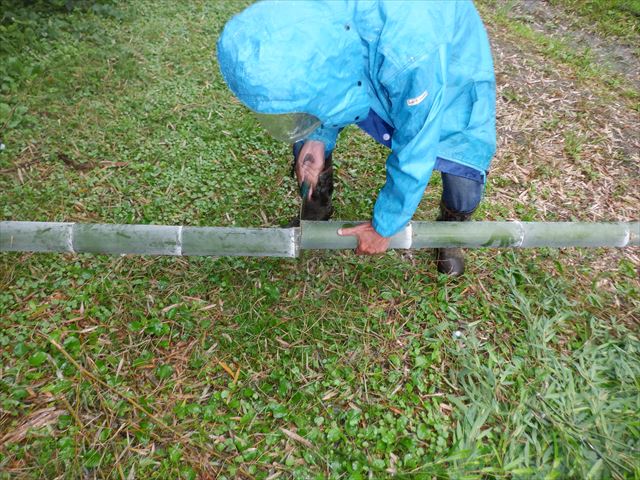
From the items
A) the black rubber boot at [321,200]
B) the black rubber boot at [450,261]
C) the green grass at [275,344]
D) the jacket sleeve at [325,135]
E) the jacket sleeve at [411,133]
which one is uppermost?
the jacket sleeve at [411,133]

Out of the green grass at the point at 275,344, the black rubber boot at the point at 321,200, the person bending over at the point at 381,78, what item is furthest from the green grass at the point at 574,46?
the black rubber boot at the point at 321,200

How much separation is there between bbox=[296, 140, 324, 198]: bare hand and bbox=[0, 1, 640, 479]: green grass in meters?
0.52

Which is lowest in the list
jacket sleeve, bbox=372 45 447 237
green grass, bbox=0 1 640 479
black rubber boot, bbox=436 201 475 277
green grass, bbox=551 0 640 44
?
green grass, bbox=0 1 640 479

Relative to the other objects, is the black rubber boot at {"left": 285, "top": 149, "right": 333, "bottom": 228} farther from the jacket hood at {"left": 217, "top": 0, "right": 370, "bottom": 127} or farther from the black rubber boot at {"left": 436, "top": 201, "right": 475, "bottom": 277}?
the jacket hood at {"left": 217, "top": 0, "right": 370, "bottom": 127}

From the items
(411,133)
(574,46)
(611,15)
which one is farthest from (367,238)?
(611,15)

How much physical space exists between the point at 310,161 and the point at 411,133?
828 millimetres

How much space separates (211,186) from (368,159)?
1.16m

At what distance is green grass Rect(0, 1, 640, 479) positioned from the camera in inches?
76.5

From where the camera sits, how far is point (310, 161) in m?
2.42

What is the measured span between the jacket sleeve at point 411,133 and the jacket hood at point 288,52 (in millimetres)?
220

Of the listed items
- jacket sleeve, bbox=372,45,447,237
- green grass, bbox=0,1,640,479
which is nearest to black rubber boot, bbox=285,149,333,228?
green grass, bbox=0,1,640,479

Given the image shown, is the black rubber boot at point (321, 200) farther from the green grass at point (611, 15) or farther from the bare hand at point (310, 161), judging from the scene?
the green grass at point (611, 15)

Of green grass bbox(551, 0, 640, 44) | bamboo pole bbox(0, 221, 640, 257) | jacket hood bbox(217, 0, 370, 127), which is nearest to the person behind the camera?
jacket hood bbox(217, 0, 370, 127)

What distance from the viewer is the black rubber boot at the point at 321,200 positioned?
2658 millimetres
